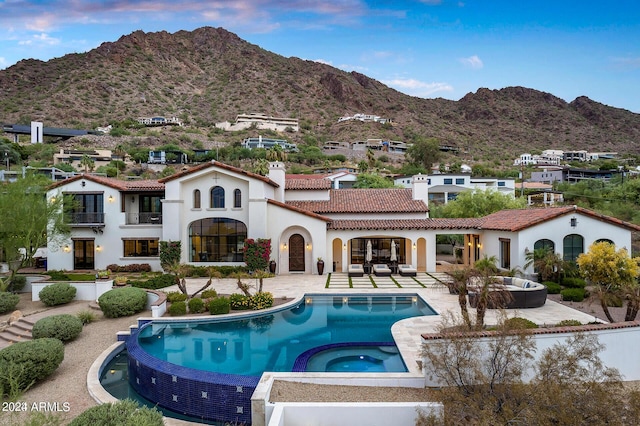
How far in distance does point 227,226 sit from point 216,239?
1.17 m

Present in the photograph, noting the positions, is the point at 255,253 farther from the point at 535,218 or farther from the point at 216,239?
the point at 535,218

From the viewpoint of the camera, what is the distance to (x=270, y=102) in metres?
146

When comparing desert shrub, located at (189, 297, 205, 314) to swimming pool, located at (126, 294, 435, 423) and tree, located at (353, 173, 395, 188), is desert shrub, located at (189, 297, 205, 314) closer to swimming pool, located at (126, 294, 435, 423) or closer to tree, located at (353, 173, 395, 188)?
swimming pool, located at (126, 294, 435, 423)

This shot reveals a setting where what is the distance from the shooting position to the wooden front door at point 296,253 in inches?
1013

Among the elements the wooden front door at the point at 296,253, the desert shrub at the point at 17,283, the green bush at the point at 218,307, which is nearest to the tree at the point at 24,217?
the desert shrub at the point at 17,283

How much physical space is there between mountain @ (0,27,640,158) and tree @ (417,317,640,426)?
349 feet

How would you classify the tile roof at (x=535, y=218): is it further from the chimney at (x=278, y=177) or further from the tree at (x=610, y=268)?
the chimney at (x=278, y=177)

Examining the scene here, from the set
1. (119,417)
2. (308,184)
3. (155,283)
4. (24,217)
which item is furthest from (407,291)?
(24,217)

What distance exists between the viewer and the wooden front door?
25719 millimetres

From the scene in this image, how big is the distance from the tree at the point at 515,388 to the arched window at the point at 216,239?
18627 millimetres

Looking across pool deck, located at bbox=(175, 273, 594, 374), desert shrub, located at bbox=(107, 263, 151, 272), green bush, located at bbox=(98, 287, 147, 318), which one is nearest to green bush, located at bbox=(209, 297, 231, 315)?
green bush, located at bbox=(98, 287, 147, 318)

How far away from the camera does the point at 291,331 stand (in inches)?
550

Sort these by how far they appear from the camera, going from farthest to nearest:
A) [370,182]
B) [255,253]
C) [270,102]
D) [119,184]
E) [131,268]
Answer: [270,102] → [370,182] → [119,184] → [131,268] → [255,253]

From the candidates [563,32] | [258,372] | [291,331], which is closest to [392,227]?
[291,331]
